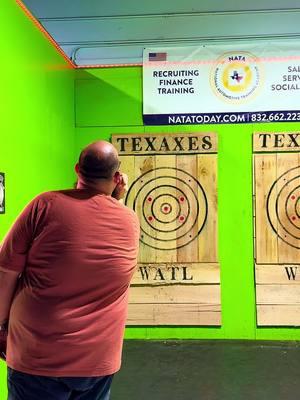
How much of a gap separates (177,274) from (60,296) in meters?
2.62

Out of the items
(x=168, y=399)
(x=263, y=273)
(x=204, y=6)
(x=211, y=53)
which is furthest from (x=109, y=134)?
(x=168, y=399)

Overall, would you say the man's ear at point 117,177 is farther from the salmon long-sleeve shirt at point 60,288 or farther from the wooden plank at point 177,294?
the wooden plank at point 177,294

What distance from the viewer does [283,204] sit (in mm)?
3697

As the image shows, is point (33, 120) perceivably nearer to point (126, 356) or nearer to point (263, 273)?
point (126, 356)

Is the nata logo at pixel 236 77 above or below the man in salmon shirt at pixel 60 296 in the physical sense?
above

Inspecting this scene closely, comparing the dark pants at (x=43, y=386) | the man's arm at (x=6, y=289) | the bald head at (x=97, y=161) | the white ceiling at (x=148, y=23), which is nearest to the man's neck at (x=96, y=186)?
the bald head at (x=97, y=161)

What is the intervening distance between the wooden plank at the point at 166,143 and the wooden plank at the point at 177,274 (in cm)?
91

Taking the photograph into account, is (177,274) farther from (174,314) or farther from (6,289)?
(6,289)

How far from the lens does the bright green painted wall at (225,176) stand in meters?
3.67

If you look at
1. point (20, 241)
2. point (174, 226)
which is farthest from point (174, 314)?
point (20, 241)

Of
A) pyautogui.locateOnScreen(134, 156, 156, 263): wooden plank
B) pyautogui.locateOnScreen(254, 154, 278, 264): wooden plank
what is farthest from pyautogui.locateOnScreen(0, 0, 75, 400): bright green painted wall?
pyautogui.locateOnScreen(254, 154, 278, 264): wooden plank

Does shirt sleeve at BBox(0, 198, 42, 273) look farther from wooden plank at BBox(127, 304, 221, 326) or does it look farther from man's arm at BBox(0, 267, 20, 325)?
wooden plank at BBox(127, 304, 221, 326)

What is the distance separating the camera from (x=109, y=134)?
384 cm

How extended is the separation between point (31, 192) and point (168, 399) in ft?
4.71
